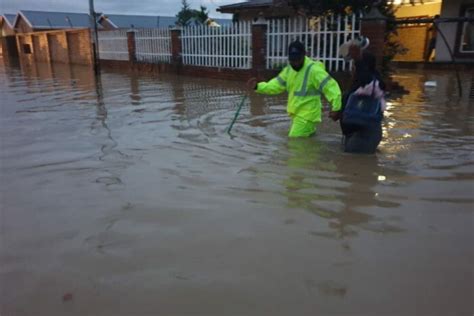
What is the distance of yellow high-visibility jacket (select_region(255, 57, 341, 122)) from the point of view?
5098 mm

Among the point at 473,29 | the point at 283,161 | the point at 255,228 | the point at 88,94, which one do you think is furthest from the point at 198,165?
the point at 473,29

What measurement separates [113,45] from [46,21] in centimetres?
2964

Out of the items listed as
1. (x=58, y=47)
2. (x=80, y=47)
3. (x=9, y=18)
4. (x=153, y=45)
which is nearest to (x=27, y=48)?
(x=58, y=47)

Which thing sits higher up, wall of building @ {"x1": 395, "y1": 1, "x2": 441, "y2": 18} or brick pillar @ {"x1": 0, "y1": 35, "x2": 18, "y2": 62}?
wall of building @ {"x1": 395, "y1": 1, "x2": 441, "y2": 18}

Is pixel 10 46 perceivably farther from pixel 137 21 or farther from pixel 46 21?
pixel 137 21

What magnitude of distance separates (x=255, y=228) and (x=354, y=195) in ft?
3.66

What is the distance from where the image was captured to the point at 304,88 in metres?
5.29

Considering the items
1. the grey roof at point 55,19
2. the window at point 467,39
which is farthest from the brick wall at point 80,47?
the window at point 467,39

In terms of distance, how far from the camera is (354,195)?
3.76 meters

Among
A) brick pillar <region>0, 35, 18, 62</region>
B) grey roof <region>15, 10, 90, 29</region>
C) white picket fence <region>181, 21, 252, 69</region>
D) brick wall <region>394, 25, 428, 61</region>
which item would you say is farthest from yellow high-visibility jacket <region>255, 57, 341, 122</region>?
brick pillar <region>0, 35, 18, 62</region>

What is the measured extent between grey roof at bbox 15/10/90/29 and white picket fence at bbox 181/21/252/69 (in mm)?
33590

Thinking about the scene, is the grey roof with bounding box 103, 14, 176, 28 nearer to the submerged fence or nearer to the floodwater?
the submerged fence

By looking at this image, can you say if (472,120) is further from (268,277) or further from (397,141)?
(268,277)

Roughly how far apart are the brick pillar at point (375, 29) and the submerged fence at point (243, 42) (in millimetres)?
515
